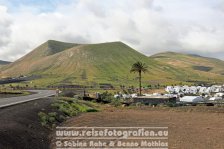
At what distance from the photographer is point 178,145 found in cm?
3519

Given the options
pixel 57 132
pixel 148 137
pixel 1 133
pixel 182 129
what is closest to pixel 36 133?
pixel 57 132

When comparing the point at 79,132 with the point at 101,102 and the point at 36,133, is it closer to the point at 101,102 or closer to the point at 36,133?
the point at 36,133

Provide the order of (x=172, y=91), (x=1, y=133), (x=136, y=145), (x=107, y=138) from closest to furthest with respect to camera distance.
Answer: (x=1, y=133) < (x=136, y=145) < (x=107, y=138) < (x=172, y=91)

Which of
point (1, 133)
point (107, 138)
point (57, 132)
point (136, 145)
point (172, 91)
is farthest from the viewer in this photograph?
point (172, 91)

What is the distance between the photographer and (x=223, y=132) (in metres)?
45.4

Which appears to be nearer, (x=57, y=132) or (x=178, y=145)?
(x=178, y=145)

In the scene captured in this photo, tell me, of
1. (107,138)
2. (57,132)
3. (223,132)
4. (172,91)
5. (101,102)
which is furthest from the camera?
(172,91)

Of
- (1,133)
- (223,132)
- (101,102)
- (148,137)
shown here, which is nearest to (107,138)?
(148,137)

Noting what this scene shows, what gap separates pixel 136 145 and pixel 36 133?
9.44 metres

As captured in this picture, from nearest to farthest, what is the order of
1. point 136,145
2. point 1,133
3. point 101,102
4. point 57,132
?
1. point 1,133
2. point 136,145
3. point 57,132
4. point 101,102

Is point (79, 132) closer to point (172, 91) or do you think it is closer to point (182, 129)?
point (182, 129)

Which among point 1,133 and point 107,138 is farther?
point 107,138

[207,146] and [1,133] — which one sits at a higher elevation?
[1,133]

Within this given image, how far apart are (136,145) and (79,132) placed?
921 centimetres
